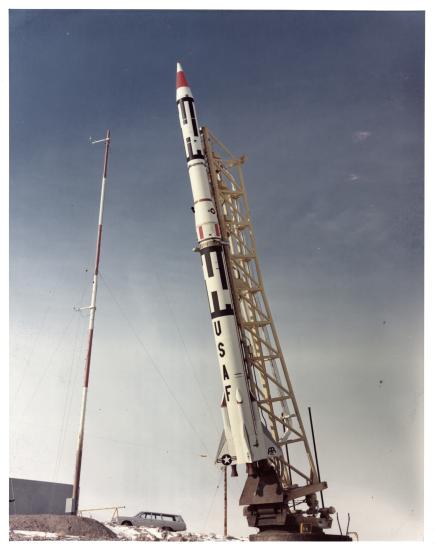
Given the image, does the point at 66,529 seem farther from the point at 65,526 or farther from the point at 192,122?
the point at 192,122

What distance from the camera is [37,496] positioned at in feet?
52.1

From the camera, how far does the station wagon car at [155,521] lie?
672 inches

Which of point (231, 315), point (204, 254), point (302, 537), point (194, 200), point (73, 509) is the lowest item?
point (302, 537)

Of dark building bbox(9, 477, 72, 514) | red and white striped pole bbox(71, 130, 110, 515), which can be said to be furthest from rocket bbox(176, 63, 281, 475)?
dark building bbox(9, 477, 72, 514)

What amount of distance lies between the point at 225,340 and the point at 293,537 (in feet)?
17.0

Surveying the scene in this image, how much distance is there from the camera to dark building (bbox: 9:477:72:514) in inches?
611

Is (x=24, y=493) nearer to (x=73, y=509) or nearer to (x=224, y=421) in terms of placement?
(x=73, y=509)

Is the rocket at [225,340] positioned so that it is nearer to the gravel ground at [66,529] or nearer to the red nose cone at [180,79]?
the red nose cone at [180,79]

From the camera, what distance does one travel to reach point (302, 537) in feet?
45.5

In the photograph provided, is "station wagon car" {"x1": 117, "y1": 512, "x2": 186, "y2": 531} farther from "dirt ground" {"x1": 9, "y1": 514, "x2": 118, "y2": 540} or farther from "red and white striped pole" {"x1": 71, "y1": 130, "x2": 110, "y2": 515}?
"dirt ground" {"x1": 9, "y1": 514, "x2": 118, "y2": 540}

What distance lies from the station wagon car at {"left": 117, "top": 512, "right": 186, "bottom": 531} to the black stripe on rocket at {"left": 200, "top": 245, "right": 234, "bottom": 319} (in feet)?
22.2

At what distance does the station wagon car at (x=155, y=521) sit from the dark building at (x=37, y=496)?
1952 millimetres

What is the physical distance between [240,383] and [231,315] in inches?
73.0
